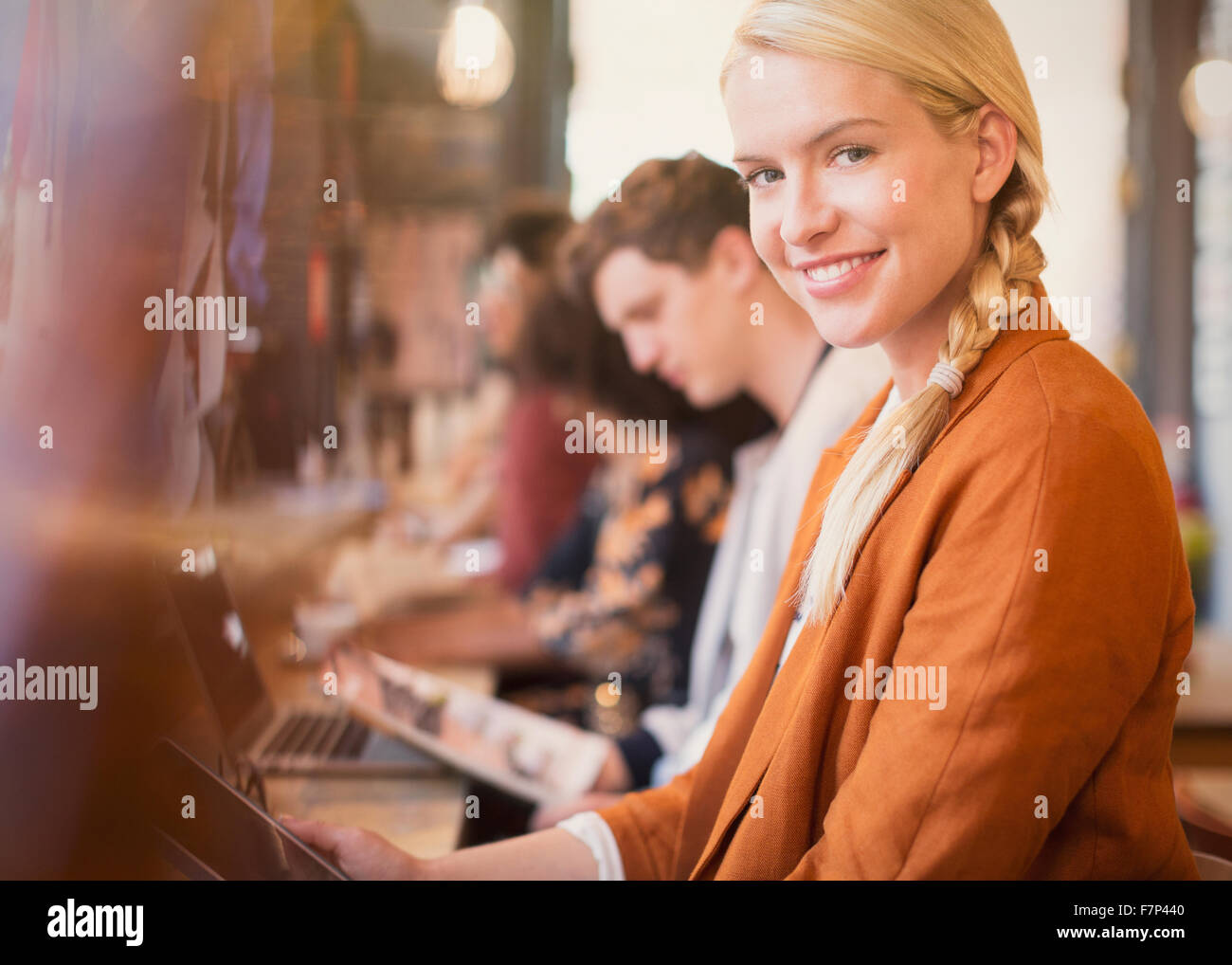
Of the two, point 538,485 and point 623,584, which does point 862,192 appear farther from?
point 538,485

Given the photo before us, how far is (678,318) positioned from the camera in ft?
4.95

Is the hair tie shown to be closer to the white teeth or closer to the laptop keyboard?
the white teeth

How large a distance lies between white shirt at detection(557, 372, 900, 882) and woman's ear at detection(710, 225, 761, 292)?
0.25 m

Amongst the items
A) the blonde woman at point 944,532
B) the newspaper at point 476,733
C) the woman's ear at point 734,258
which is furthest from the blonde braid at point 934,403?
the newspaper at point 476,733

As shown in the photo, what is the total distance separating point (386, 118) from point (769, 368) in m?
0.98

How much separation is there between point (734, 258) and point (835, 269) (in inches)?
23.0

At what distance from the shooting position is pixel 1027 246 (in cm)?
73

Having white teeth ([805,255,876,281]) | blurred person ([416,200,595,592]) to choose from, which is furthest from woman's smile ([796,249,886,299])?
blurred person ([416,200,595,592])

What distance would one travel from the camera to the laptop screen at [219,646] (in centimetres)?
91

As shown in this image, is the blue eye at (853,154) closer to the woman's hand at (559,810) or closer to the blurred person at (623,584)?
the woman's hand at (559,810)

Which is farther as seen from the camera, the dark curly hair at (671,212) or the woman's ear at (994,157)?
the dark curly hair at (671,212)

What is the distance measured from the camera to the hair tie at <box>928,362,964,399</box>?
697 millimetres

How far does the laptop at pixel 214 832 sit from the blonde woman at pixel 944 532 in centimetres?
43

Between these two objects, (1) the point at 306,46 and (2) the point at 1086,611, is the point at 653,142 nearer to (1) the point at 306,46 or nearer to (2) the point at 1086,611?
(1) the point at 306,46
